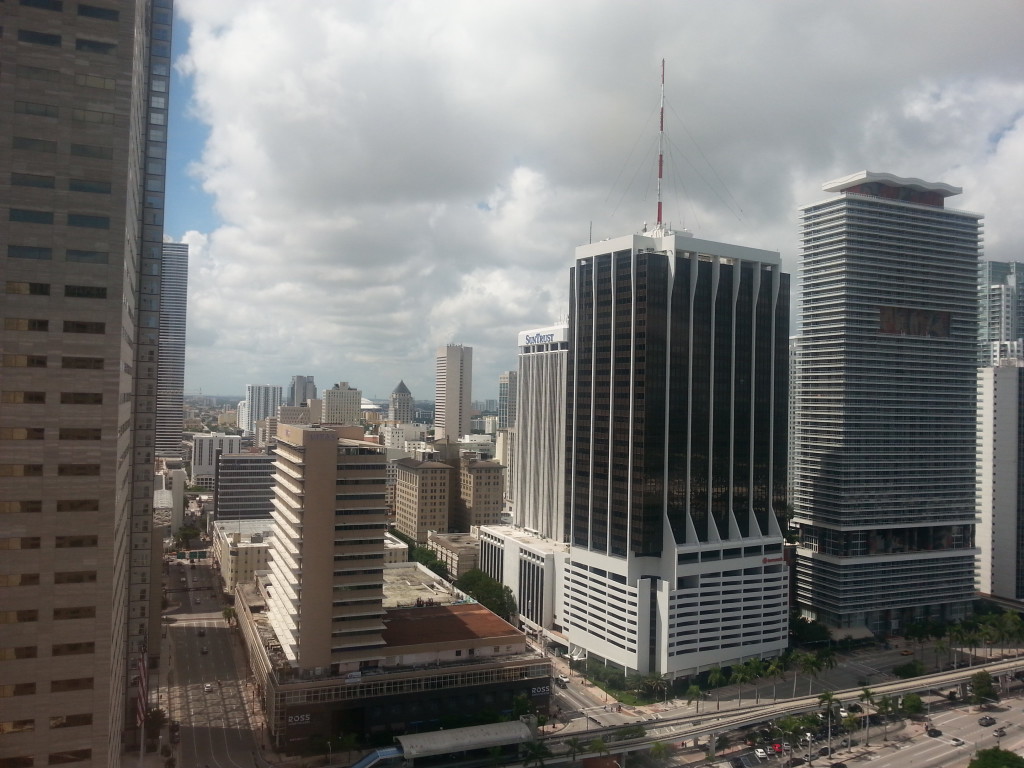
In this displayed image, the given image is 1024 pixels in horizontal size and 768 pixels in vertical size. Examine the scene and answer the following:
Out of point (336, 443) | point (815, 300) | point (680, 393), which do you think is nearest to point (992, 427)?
point (815, 300)

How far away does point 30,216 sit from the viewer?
38812 mm

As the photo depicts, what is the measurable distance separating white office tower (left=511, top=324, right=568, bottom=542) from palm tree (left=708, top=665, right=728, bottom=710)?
3255 centimetres

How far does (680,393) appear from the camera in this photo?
8619 centimetres

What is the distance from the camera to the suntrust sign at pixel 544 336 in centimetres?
11844

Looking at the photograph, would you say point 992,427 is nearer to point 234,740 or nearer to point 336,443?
point 336,443

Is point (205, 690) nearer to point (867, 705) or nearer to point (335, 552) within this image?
point (335, 552)

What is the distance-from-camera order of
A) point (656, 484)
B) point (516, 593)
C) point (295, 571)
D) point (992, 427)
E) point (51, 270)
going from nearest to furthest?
point (51, 270)
point (295, 571)
point (656, 484)
point (516, 593)
point (992, 427)

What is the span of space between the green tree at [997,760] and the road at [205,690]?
57099 mm

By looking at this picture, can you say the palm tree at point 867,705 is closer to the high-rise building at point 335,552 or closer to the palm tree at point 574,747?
the palm tree at point 574,747

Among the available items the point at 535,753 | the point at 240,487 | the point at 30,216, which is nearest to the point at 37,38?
the point at 30,216

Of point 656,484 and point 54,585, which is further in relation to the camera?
point 656,484

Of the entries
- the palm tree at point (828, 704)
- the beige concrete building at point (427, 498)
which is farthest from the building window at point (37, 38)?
the beige concrete building at point (427, 498)

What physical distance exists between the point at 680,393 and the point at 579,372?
12.5m

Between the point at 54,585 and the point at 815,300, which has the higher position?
the point at 815,300
